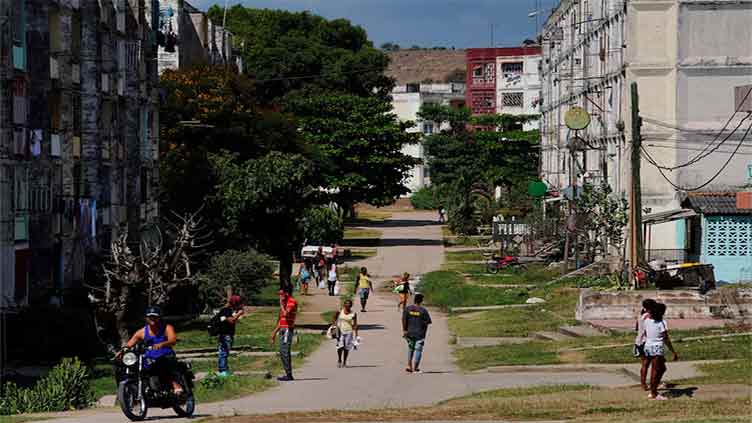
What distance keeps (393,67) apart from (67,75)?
139976 mm

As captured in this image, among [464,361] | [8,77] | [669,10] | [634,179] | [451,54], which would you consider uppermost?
[451,54]

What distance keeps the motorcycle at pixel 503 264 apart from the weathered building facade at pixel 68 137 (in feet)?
56.4

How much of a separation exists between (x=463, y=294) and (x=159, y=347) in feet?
102

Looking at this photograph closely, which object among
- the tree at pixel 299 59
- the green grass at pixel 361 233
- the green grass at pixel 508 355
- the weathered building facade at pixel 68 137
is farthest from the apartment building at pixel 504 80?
the green grass at pixel 508 355

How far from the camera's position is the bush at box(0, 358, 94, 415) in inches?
885

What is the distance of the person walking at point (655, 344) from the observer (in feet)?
67.6

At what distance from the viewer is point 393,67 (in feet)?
583

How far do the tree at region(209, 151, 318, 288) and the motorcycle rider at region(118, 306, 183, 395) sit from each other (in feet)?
66.2

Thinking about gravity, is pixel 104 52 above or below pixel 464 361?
above

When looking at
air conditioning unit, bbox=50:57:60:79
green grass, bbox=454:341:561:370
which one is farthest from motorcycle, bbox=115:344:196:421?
air conditioning unit, bbox=50:57:60:79

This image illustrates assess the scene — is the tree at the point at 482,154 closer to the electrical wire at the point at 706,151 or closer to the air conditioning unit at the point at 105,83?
the electrical wire at the point at 706,151

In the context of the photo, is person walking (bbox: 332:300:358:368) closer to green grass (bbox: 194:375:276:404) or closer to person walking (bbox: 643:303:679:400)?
green grass (bbox: 194:375:276:404)

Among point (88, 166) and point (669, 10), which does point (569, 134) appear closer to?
point (669, 10)

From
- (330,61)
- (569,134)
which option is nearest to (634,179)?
(569,134)
